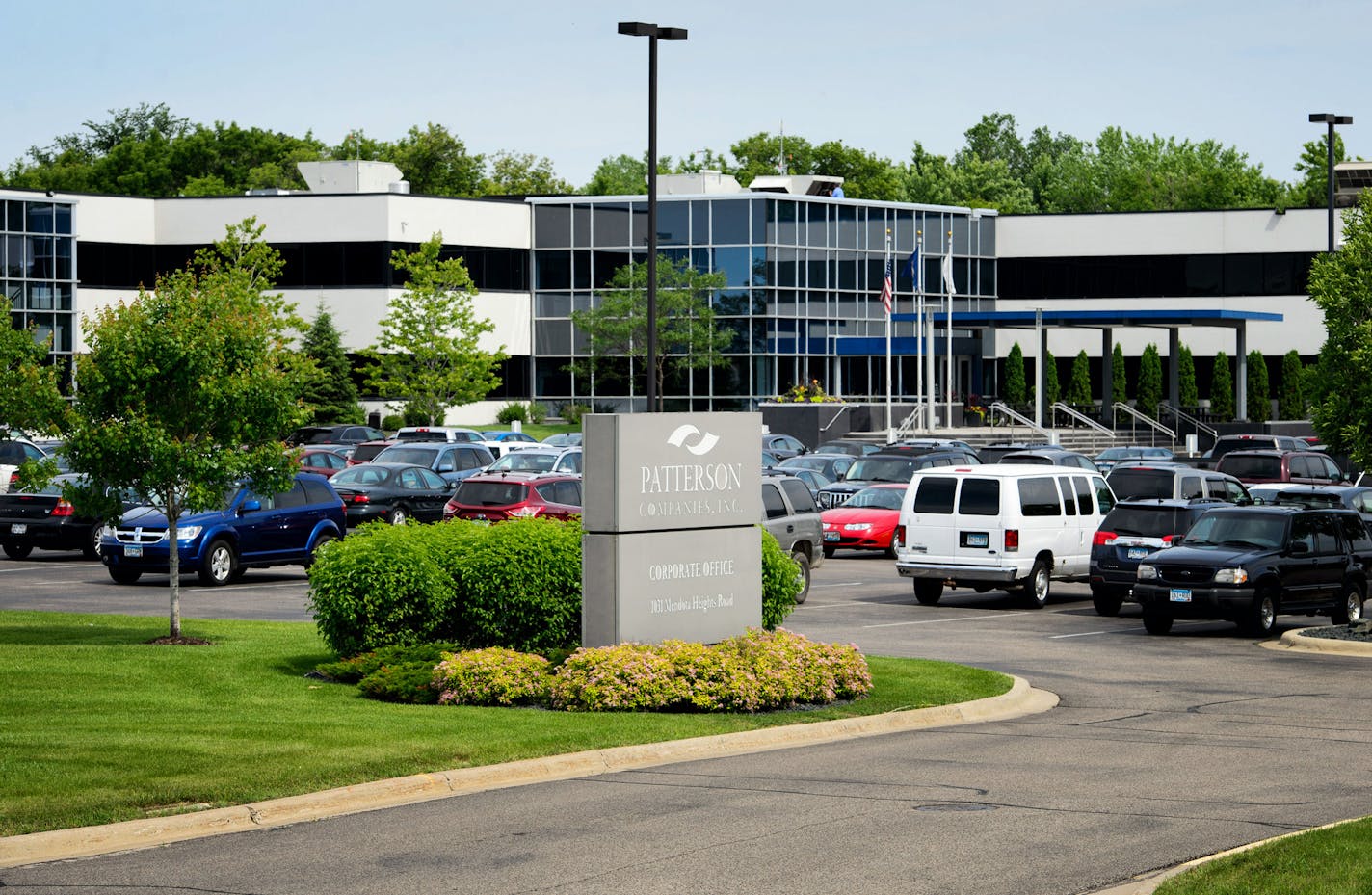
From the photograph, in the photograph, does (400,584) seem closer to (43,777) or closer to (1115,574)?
(43,777)

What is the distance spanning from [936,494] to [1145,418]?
48.6 metres

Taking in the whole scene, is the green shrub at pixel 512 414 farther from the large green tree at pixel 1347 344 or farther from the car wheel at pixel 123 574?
the large green tree at pixel 1347 344

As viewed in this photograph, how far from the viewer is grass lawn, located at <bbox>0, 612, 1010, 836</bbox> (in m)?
11.8

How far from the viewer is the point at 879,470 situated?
41.6 m

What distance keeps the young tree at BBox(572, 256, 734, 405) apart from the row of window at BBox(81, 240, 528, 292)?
5854 mm

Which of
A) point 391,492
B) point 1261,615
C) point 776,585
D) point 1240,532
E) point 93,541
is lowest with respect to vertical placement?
point 1261,615

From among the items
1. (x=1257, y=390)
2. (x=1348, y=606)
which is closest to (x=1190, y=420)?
(x=1257, y=390)

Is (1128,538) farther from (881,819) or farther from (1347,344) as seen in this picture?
(881,819)

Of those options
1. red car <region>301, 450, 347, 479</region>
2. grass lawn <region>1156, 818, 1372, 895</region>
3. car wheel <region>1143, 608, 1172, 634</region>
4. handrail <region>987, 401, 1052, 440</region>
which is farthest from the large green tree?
handrail <region>987, 401, 1052, 440</region>

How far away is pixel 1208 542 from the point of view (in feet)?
82.4

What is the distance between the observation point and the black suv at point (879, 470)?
40469mm

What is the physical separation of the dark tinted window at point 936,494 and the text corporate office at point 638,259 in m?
42.7

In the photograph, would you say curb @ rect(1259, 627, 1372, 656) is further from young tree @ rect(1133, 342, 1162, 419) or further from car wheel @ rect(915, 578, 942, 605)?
young tree @ rect(1133, 342, 1162, 419)

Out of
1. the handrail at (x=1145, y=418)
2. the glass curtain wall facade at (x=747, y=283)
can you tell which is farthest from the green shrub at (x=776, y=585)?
the handrail at (x=1145, y=418)
